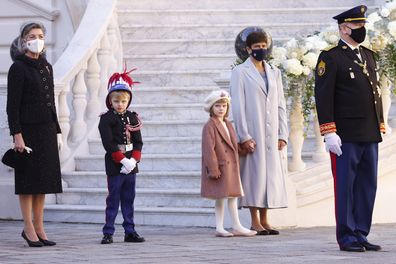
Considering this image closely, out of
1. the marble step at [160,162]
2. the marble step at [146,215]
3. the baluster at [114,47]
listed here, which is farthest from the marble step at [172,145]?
the baluster at [114,47]

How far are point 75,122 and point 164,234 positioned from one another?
2735 millimetres

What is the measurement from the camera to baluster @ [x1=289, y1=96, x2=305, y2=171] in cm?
1186

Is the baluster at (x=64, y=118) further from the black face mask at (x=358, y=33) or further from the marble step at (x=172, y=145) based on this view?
the black face mask at (x=358, y=33)

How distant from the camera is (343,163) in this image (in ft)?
30.9

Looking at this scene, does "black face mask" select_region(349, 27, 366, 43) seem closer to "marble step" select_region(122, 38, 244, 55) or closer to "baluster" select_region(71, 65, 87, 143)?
"baluster" select_region(71, 65, 87, 143)

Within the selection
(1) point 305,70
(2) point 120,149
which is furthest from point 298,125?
(2) point 120,149

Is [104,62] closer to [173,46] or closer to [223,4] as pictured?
[173,46]

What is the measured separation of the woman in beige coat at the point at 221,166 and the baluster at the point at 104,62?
10.2 ft

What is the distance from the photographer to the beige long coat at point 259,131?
1100cm

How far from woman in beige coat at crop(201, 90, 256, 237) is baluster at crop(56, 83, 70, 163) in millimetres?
2431

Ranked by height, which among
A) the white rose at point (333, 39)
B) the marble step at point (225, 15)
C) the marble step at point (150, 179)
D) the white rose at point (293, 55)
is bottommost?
the marble step at point (150, 179)

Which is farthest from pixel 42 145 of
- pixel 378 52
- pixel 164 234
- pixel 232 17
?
pixel 232 17

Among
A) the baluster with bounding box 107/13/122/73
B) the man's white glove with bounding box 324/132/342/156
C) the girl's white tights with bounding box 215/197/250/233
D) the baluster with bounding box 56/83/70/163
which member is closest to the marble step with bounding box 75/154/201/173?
the baluster with bounding box 56/83/70/163

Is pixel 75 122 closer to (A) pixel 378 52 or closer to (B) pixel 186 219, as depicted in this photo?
(B) pixel 186 219
